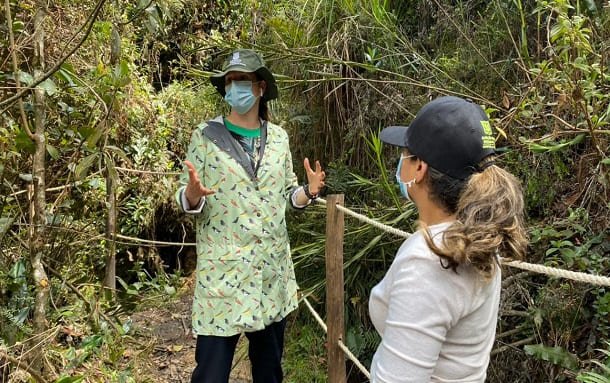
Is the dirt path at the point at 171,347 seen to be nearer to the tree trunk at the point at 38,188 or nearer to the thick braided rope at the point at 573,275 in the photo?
the tree trunk at the point at 38,188

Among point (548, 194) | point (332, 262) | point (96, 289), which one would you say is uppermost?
point (548, 194)

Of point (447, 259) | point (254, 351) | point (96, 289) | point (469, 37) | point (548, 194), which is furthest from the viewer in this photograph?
point (469, 37)

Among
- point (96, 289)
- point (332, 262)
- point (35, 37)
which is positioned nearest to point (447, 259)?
point (332, 262)

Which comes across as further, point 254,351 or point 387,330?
point 254,351

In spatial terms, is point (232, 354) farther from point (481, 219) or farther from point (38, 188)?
Answer: point (481, 219)

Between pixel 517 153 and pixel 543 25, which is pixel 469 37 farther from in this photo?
pixel 517 153

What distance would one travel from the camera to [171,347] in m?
3.74

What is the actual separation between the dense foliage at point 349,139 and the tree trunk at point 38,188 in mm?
13

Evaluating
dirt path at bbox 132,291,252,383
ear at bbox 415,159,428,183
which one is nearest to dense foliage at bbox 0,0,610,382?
dirt path at bbox 132,291,252,383

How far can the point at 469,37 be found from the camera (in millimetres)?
3131

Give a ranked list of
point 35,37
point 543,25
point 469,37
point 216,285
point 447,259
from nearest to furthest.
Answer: point 447,259 < point 35,37 < point 216,285 < point 543,25 < point 469,37

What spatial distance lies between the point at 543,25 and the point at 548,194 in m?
0.83

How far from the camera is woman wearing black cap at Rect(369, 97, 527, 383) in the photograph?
96 cm

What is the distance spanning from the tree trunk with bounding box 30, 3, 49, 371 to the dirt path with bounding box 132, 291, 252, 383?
108 cm
